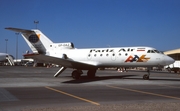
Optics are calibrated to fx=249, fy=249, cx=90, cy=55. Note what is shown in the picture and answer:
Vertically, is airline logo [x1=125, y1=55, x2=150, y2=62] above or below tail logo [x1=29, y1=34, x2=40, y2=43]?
below

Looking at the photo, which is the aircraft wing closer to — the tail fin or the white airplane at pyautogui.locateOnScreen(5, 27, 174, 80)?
the white airplane at pyautogui.locateOnScreen(5, 27, 174, 80)

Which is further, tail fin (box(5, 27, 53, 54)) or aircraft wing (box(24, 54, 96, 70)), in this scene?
tail fin (box(5, 27, 53, 54))

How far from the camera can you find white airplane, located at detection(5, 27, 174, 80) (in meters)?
23.0

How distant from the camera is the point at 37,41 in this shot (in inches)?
1067

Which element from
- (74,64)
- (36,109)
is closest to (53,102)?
(36,109)

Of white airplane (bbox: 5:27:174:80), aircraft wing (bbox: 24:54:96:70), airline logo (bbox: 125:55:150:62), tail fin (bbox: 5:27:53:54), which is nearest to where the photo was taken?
aircraft wing (bbox: 24:54:96:70)

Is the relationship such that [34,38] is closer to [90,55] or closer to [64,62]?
[64,62]

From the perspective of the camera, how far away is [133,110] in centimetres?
843

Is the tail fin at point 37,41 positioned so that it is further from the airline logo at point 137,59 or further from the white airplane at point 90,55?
the airline logo at point 137,59

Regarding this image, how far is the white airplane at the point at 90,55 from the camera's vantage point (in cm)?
2295

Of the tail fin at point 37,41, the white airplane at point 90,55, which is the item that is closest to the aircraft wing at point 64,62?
the white airplane at point 90,55

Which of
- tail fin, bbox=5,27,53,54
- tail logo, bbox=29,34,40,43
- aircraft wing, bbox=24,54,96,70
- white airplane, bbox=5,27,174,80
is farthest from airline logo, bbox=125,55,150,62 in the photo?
tail logo, bbox=29,34,40,43

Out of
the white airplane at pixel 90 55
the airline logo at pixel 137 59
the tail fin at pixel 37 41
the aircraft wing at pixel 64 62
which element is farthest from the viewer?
the tail fin at pixel 37 41

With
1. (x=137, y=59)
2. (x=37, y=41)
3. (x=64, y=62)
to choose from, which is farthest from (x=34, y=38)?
(x=137, y=59)
